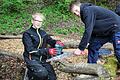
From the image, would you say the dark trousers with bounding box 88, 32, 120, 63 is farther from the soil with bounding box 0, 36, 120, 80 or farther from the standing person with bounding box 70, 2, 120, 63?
the soil with bounding box 0, 36, 120, 80

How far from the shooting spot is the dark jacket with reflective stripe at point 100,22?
5719 millimetres

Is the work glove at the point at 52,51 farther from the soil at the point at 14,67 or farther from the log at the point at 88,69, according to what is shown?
the soil at the point at 14,67

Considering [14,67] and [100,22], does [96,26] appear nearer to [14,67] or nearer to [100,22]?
[100,22]

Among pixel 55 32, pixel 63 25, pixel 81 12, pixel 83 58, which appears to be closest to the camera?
pixel 81 12

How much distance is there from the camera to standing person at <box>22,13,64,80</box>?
5816mm

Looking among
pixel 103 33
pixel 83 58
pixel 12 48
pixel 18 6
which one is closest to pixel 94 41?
pixel 103 33

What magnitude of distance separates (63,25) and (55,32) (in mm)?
999

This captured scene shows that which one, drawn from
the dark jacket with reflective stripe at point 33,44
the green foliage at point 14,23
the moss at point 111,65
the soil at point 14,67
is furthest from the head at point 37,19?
the green foliage at point 14,23

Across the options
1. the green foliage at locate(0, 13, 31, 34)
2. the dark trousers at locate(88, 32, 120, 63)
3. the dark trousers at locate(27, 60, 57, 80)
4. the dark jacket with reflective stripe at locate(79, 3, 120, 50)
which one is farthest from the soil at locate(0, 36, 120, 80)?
the green foliage at locate(0, 13, 31, 34)

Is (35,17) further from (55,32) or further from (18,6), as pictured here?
(18,6)

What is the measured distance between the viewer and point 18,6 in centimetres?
1417

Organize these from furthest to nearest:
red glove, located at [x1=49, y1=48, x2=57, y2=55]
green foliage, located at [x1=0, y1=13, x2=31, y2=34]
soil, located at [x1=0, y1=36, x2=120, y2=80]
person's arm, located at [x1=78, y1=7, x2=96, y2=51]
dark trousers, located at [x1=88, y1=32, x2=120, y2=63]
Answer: green foliage, located at [x1=0, y1=13, x2=31, y2=34], soil, located at [x1=0, y1=36, x2=120, y2=80], dark trousers, located at [x1=88, y1=32, x2=120, y2=63], red glove, located at [x1=49, y1=48, x2=57, y2=55], person's arm, located at [x1=78, y1=7, x2=96, y2=51]

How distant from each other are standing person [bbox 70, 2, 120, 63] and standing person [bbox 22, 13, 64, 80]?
0.59m

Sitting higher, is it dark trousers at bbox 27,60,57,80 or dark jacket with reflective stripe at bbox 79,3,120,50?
dark jacket with reflective stripe at bbox 79,3,120,50
